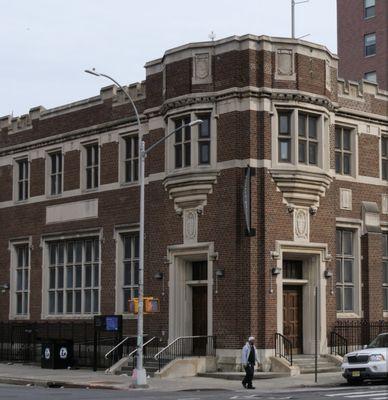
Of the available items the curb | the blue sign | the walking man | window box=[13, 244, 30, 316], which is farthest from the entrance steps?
window box=[13, 244, 30, 316]

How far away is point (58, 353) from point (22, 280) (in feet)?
21.8

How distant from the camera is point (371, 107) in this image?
3581 cm

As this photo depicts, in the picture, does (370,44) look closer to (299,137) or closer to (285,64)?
(285,64)

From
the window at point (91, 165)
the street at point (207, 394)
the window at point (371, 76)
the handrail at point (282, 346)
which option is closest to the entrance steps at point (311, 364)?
the handrail at point (282, 346)

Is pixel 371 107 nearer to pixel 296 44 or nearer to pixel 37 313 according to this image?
pixel 296 44

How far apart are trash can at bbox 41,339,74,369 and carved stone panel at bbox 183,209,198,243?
253 inches

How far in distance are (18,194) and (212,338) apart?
46.1ft

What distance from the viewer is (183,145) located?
32719 mm

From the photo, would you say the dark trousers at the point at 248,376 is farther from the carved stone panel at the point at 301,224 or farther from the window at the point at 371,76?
the window at the point at 371,76

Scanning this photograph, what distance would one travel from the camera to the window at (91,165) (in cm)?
3762

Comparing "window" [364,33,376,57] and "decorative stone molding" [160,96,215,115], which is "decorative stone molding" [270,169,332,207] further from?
"window" [364,33,376,57]

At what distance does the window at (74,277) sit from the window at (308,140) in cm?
970

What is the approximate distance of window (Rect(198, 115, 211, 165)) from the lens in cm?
3212

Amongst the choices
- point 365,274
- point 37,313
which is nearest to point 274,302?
point 365,274
